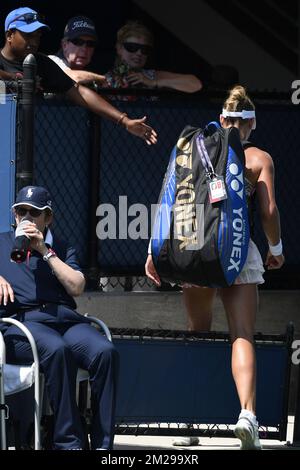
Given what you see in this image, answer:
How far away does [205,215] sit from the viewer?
7.23 metres

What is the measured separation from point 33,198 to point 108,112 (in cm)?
137

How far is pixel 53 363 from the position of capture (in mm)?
6746

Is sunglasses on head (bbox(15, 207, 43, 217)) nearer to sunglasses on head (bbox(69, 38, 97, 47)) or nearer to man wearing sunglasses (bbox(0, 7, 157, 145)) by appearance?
man wearing sunglasses (bbox(0, 7, 157, 145))

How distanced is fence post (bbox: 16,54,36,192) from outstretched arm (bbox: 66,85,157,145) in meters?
0.58

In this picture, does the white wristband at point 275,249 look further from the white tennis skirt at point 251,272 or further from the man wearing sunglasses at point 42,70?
the man wearing sunglasses at point 42,70

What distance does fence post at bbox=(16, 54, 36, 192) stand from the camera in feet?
25.4

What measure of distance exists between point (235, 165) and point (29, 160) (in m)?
1.23

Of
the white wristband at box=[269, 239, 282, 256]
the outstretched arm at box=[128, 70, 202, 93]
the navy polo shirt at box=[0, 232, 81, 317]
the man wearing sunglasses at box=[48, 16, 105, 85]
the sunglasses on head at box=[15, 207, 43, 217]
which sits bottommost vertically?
the navy polo shirt at box=[0, 232, 81, 317]

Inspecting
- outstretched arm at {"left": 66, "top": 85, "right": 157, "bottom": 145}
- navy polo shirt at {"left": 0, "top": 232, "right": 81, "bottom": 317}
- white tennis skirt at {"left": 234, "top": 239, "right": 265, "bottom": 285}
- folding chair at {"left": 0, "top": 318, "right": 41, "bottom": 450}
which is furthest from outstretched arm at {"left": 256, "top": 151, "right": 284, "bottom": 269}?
folding chair at {"left": 0, "top": 318, "right": 41, "bottom": 450}

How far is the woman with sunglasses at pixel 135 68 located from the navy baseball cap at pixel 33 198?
2.00 m

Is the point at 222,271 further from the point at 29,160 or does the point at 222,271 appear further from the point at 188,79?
the point at 188,79

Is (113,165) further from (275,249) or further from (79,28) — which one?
(275,249)

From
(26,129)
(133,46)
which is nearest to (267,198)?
(26,129)

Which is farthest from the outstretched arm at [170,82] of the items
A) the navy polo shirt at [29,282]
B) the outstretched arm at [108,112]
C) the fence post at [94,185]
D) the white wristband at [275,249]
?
the navy polo shirt at [29,282]
